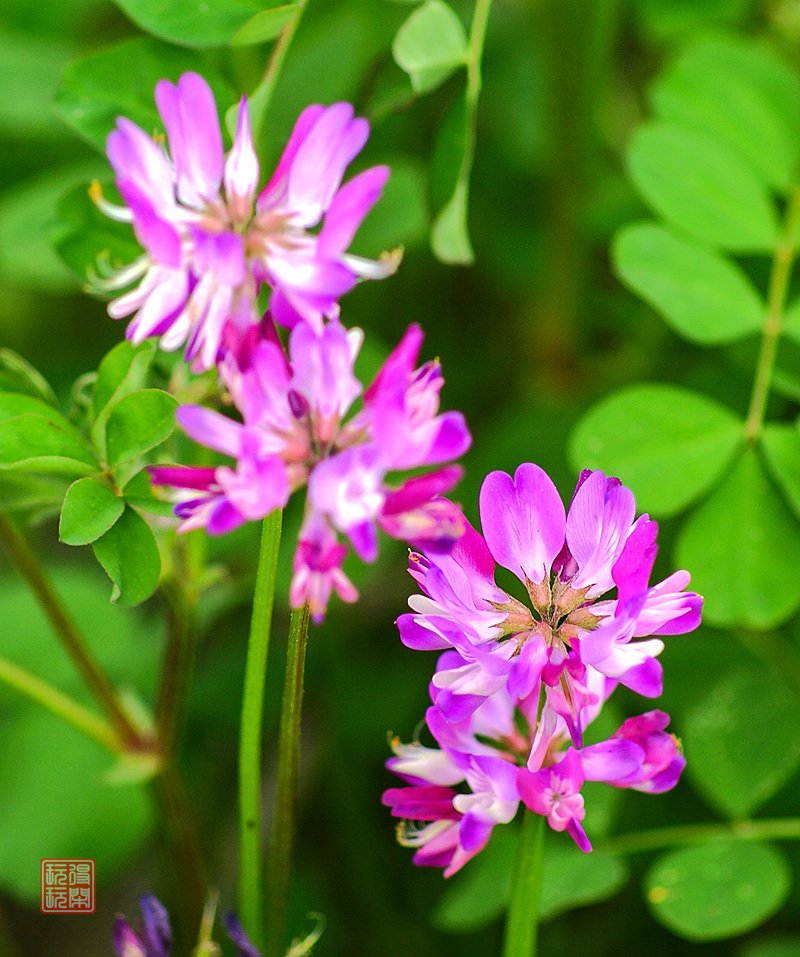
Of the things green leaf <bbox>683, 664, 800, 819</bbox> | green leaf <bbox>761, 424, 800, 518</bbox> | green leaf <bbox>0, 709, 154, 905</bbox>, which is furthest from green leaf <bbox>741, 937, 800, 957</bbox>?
green leaf <bbox>0, 709, 154, 905</bbox>

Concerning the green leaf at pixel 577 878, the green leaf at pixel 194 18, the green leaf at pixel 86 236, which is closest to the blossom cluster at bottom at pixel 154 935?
the green leaf at pixel 577 878

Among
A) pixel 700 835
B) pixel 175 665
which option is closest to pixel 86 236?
pixel 175 665

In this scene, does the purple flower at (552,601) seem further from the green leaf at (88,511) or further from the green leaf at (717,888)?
the green leaf at (717,888)

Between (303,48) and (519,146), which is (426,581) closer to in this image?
(303,48)

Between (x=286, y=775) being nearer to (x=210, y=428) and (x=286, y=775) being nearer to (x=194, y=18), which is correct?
(x=210, y=428)

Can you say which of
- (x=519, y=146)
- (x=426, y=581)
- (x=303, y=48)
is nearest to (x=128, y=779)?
(x=426, y=581)
